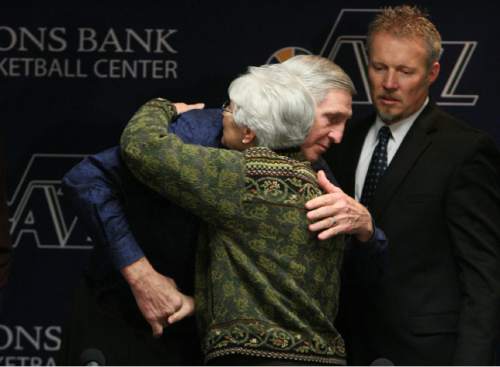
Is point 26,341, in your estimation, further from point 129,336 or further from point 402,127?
point 402,127

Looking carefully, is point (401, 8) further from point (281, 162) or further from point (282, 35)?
point (281, 162)

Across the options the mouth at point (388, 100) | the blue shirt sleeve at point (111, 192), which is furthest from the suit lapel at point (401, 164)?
the blue shirt sleeve at point (111, 192)

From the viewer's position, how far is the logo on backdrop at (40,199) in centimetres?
518

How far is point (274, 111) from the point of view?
11.0 ft

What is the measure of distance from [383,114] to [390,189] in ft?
0.99

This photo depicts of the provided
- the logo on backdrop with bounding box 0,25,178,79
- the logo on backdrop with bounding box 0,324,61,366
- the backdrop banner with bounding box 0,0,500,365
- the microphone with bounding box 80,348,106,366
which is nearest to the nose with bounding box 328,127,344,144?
the microphone with bounding box 80,348,106,366

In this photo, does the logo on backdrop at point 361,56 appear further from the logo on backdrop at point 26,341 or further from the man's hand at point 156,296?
the man's hand at point 156,296

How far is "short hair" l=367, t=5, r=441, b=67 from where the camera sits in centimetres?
440

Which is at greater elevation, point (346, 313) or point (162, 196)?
point (162, 196)

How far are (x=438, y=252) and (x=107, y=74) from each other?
1.67 m

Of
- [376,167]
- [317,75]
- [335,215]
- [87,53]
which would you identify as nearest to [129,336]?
[335,215]

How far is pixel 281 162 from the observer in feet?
10.9

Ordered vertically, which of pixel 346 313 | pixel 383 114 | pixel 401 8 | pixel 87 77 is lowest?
pixel 346 313

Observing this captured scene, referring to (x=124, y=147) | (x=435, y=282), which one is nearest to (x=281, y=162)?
(x=124, y=147)
